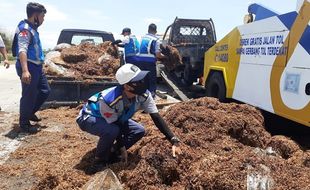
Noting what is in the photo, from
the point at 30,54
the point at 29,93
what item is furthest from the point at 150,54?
the point at 29,93

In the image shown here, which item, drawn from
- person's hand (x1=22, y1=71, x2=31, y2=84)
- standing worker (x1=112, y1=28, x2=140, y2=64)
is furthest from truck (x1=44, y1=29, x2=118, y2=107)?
person's hand (x1=22, y1=71, x2=31, y2=84)

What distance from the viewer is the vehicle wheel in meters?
10.6

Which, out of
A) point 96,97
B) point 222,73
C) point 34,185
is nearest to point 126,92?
point 96,97

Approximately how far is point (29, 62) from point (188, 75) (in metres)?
5.21

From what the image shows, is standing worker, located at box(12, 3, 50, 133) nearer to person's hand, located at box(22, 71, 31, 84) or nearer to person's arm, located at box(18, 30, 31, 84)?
person's arm, located at box(18, 30, 31, 84)

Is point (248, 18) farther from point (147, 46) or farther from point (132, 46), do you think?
point (132, 46)

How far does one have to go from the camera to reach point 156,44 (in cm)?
771

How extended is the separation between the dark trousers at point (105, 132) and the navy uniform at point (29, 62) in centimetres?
200

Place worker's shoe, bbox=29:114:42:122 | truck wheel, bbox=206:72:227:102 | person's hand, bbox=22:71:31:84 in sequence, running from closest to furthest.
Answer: person's hand, bbox=22:71:31:84 → worker's shoe, bbox=29:114:42:122 → truck wheel, bbox=206:72:227:102

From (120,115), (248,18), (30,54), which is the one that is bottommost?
(120,115)

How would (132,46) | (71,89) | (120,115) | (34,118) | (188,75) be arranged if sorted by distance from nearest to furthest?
(120,115), (34,118), (132,46), (71,89), (188,75)

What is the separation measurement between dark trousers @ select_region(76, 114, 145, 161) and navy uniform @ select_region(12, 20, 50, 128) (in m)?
2.00

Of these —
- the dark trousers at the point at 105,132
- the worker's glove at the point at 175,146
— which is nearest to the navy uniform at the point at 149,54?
the dark trousers at the point at 105,132

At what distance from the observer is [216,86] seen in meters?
8.31
